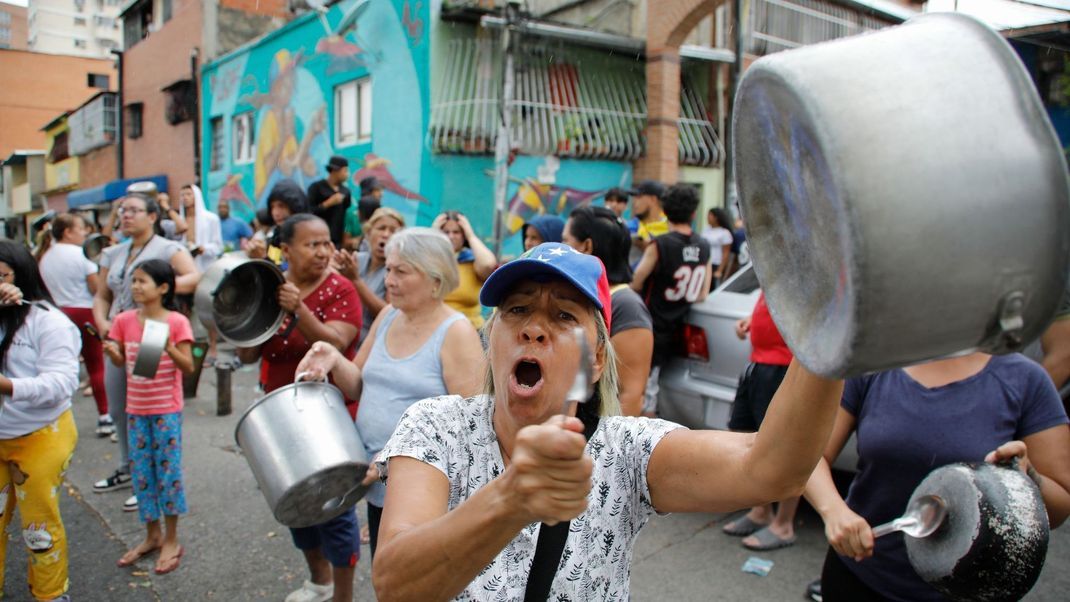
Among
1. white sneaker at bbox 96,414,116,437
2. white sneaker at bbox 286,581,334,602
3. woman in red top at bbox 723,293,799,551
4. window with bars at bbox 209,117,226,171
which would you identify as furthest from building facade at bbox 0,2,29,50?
window with bars at bbox 209,117,226,171

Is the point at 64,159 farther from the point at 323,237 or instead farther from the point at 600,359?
the point at 600,359

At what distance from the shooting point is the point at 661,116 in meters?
12.1

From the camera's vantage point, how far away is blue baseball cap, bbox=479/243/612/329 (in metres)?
1.53

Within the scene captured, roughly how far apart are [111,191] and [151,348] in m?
21.5

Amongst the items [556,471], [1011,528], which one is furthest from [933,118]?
[1011,528]

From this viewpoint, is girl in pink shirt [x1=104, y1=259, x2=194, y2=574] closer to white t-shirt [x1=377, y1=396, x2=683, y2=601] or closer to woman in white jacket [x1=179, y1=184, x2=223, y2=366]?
white t-shirt [x1=377, y1=396, x2=683, y2=601]

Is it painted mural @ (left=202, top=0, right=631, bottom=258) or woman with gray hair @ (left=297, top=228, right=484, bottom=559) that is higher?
painted mural @ (left=202, top=0, right=631, bottom=258)

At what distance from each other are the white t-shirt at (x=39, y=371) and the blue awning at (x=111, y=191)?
19.3 metres

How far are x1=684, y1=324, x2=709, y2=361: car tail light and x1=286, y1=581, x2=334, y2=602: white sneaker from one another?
105 inches

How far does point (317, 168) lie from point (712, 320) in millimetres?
11133

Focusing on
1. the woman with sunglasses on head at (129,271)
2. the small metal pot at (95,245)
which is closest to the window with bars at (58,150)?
the small metal pot at (95,245)

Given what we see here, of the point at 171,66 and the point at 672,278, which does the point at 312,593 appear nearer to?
the point at 672,278

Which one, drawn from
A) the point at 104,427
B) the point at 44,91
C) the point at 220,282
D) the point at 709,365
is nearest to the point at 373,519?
the point at 220,282

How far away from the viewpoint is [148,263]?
446 centimetres
